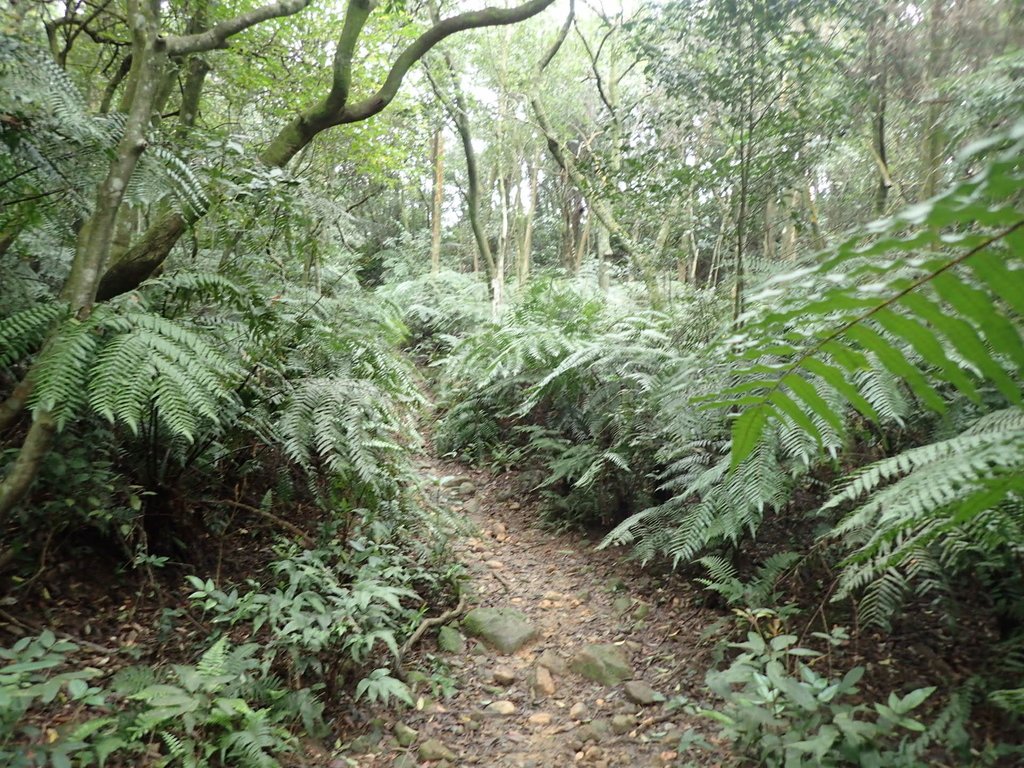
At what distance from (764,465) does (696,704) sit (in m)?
1.32

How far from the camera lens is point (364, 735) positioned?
3010mm

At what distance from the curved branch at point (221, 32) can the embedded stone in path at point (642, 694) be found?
396cm

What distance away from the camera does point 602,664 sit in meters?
3.66

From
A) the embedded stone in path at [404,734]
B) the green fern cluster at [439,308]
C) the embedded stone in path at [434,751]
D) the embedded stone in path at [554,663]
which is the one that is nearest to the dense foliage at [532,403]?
the embedded stone in path at [404,734]

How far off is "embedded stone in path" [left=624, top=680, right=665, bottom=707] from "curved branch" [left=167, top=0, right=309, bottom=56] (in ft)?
13.0

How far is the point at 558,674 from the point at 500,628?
49 cm

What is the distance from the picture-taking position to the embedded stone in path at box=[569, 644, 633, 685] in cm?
361

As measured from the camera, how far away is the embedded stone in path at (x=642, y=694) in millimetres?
3361

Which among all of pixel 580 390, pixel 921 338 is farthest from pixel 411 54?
pixel 921 338

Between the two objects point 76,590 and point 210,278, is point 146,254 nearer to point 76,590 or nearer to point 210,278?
point 210,278

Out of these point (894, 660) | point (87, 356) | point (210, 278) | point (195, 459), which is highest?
point (210, 278)

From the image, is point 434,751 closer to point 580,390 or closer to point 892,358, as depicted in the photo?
point 892,358

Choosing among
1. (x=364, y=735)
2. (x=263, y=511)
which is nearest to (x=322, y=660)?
(x=364, y=735)

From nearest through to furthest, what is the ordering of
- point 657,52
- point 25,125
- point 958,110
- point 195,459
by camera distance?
point 25,125 → point 195,459 → point 958,110 → point 657,52
